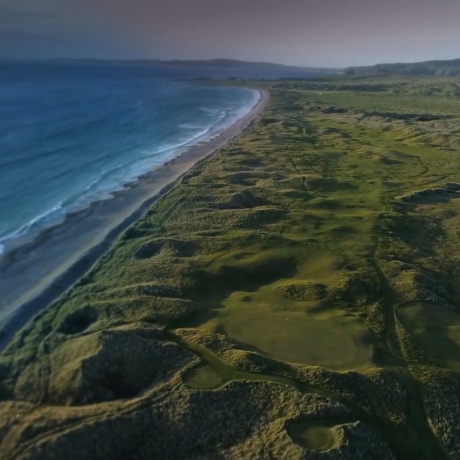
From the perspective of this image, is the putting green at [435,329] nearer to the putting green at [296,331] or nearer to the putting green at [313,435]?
the putting green at [296,331]

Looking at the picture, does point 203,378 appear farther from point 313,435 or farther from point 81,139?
point 81,139

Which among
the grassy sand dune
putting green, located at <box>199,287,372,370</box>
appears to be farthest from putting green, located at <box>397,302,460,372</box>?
putting green, located at <box>199,287,372,370</box>

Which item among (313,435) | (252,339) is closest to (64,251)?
(252,339)

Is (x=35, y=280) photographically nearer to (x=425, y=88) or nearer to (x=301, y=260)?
(x=301, y=260)

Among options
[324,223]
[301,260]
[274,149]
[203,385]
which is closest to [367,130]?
[274,149]

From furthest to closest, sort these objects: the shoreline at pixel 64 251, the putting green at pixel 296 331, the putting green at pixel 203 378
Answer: the shoreline at pixel 64 251 → the putting green at pixel 296 331 → the putting green at pixel 203 378

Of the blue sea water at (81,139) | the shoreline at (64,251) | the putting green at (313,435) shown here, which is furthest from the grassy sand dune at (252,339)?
the blue sea water at (81,139)
